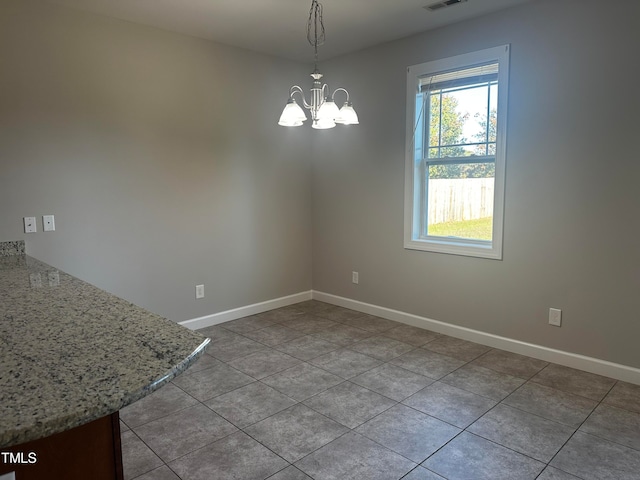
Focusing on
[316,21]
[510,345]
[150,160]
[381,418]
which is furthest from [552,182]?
[150,160]

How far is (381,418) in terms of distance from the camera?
2580 mm

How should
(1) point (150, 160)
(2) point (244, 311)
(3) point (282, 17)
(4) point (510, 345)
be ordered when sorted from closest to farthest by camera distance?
(3) point (282, 17) → (4) point (510, 345) → (1) point (150, 160) → (2) point (244, 311)

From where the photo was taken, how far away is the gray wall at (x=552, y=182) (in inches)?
116

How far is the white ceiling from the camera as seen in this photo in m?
3.20

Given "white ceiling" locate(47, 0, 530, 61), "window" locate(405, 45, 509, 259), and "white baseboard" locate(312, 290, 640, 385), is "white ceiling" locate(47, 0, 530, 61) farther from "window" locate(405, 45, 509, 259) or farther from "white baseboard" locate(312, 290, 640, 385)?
"white baseboard" locate(312, 290, 640, 385)

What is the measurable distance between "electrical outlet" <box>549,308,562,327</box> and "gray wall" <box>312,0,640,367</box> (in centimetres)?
4

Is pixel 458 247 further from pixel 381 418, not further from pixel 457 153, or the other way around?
pixel 381 418

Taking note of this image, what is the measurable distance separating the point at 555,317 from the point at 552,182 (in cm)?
101

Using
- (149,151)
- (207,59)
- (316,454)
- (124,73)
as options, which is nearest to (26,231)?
Result: (149,151)

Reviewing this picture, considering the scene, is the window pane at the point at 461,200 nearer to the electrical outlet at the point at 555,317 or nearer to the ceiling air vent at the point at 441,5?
the electrical outlet at the point at 555,317

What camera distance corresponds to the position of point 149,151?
3730 mm

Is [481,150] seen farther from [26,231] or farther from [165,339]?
[26,231]

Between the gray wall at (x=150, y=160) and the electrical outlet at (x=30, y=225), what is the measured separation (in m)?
0.04

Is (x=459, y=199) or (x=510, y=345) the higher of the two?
(x=459, y=199)
